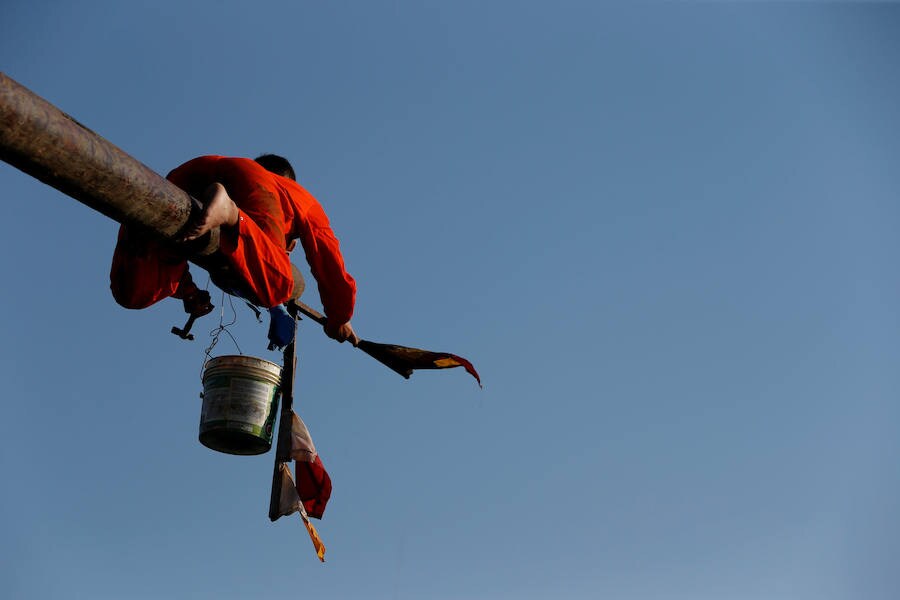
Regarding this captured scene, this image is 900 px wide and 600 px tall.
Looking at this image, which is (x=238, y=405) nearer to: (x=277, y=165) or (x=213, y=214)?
(x=277, y=165)

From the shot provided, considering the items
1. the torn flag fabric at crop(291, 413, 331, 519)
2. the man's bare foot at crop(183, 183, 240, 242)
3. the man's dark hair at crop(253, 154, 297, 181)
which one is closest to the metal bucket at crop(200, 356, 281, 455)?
the torn flag fabric at crop(291, 413, 331, 519)

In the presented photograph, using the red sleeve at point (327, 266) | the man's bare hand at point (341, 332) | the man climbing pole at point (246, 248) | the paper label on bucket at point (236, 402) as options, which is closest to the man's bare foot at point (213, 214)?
the man climbing pole at point (246, 248)

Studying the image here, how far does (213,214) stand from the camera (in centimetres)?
406

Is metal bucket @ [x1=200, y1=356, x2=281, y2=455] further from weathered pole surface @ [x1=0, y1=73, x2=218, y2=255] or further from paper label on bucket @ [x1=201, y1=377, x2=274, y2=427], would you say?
weathered pole surface @ [x1=0, y1=73, x2=218, y2=255]

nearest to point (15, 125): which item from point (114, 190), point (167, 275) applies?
point (114, 190)

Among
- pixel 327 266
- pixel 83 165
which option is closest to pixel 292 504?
pixel 327 266

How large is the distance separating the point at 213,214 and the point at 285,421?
2.83m

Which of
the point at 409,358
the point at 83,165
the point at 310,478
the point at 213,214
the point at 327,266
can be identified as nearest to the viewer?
the point at 83,165

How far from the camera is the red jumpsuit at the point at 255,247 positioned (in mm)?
4531

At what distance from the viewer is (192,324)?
5.37m

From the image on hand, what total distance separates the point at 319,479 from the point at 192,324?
177cm

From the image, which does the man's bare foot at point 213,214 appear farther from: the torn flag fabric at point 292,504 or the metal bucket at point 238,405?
the torn flag fabric at point 292,504

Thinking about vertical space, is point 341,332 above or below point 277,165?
below

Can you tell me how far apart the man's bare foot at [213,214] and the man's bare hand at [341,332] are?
1890 millimetres
